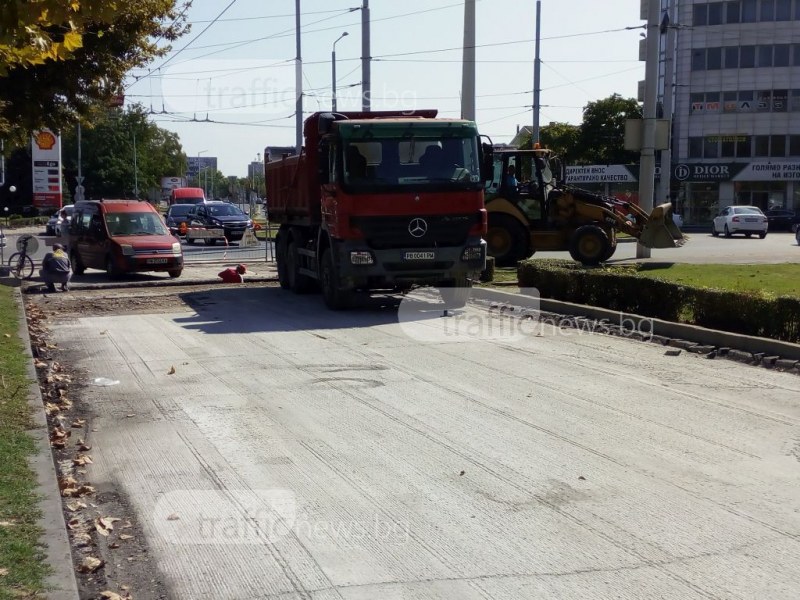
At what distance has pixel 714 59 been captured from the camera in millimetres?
67688

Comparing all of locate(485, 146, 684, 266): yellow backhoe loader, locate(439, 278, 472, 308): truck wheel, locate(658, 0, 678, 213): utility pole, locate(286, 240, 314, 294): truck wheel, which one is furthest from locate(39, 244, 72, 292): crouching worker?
locate(658, 0, 678, 213): utility pole

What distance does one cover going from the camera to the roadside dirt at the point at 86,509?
205 inches

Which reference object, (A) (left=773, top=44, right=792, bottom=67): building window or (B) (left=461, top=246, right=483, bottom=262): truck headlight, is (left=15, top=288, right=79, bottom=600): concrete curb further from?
(A) (left=773, top=44, right=792, bottom=67): building window

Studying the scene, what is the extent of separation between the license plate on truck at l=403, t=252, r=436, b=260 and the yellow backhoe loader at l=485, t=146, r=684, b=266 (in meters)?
8.40

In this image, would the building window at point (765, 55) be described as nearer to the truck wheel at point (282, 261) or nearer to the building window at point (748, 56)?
the building window at point (748, 56)

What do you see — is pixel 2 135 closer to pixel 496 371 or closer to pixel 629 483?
pixel 496 371

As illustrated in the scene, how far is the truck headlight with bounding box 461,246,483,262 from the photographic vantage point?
16.2 m

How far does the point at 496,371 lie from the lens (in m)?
11.0

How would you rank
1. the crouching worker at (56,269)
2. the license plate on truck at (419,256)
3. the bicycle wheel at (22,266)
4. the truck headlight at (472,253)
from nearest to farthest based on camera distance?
the license plate on truck at (419,256)
the truck headlight at (472,253)
the crouching worker at (56,269)
the bicycle wheel at (22,266)

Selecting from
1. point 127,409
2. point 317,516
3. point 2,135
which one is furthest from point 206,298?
point 317,516

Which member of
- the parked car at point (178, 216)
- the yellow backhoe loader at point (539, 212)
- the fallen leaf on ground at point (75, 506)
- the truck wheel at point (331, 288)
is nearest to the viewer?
the fallen leaf on ground at point (75, 506)

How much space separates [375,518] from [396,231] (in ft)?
32.6

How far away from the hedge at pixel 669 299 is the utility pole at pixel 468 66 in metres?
7.26

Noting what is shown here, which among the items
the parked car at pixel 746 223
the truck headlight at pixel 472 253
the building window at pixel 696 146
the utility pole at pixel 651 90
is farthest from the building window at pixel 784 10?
the truck headlight at pixel 472 253
